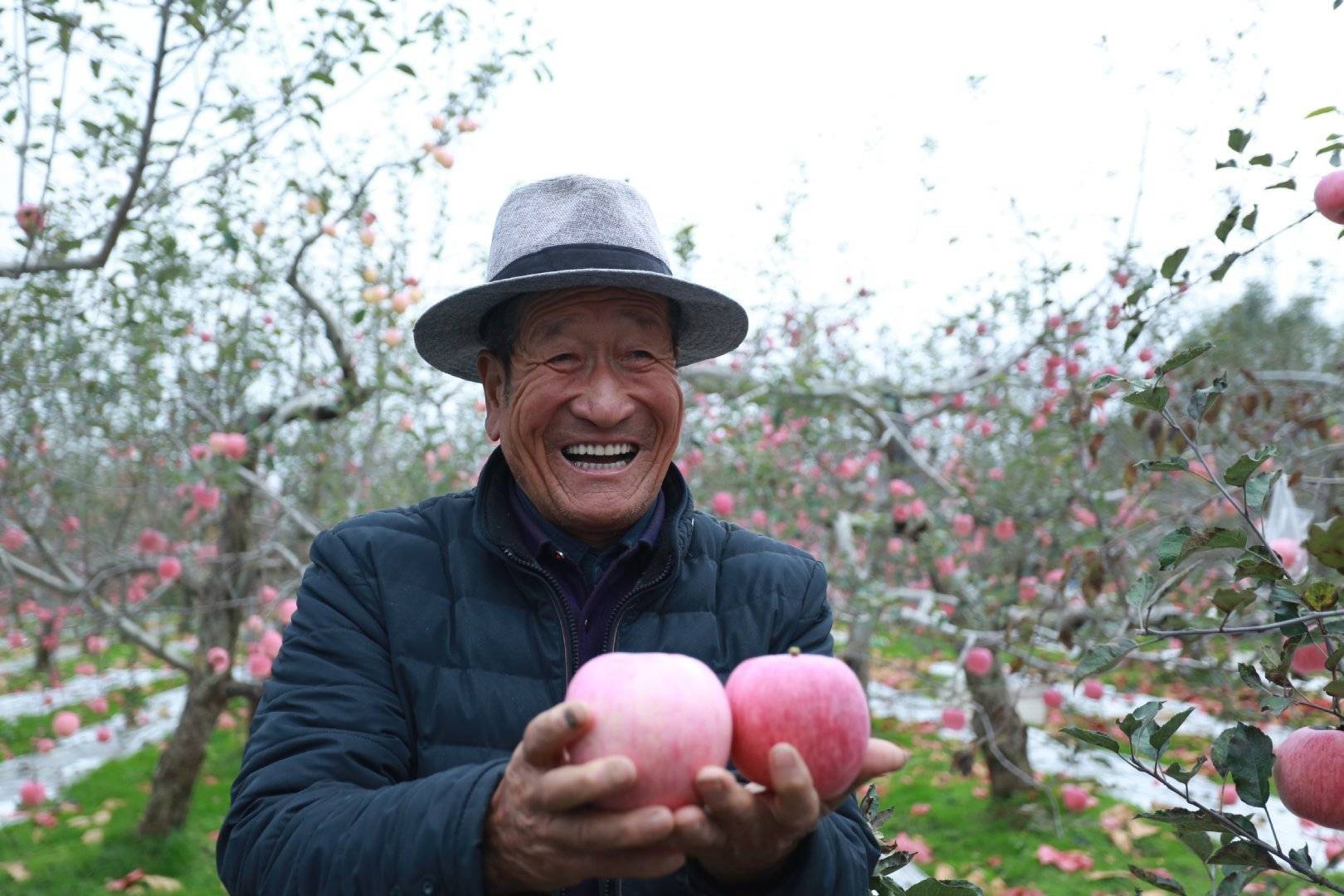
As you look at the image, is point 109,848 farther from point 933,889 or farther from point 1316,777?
point 1316,777

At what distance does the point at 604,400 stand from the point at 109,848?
15.4ft

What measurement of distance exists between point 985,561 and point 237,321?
16.6 feet

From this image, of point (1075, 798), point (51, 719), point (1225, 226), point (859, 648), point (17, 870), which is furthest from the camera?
point (51, 719)

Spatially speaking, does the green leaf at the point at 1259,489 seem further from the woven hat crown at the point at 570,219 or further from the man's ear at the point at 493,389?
the man's ear at the point at 493,389

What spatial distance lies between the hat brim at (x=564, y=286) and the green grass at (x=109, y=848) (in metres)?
3.76

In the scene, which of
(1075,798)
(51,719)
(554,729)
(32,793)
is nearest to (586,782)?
(554,729)

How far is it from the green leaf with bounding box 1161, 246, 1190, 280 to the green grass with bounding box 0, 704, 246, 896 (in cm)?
449

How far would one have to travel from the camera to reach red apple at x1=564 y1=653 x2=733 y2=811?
999mm

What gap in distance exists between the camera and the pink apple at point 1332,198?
189cm

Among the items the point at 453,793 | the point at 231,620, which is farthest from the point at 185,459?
the point at 453,793

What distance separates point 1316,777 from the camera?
4.93 feet

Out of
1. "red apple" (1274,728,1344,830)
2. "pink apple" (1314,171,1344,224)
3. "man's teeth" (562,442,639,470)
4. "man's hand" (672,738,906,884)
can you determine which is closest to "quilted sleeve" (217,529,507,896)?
"man's hand" (672,738,906,884)

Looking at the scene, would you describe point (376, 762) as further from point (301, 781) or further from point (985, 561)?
point (985, 561)

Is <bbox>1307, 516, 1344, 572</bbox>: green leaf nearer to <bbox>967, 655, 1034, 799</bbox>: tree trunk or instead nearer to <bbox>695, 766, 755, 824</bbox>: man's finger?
<bbox>695, 766, 755, 824</bbox>: man's finger
